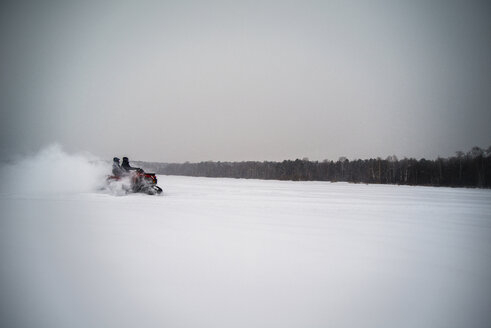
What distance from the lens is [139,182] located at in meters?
12.5

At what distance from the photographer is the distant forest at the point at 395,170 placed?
3703 cm

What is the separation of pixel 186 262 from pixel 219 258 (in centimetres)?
50

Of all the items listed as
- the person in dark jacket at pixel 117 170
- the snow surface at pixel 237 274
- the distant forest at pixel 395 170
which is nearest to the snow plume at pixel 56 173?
the person in dark jacket at pixel 117 170

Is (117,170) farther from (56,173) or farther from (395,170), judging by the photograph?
(395,170)

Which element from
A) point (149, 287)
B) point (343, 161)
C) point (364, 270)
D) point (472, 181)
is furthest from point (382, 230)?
point (343, 161)

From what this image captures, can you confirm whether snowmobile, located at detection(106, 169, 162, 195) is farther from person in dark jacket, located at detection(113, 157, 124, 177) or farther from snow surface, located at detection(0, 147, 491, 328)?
snow surface, located at detection(0, 147, 491, 328)

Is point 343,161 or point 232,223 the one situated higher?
point 343,161

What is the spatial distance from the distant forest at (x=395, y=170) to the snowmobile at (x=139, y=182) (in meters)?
22.0

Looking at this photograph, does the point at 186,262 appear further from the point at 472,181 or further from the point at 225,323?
the point at 472,181

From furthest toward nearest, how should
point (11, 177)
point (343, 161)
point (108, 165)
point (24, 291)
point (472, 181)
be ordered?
point (343, 161) < point (472, 181) < point (11, 177) < point (108, 165) < point (24, 291)

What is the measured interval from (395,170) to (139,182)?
47.1m

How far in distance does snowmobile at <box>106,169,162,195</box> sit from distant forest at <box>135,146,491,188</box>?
2201cm

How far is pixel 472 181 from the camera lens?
36469mm

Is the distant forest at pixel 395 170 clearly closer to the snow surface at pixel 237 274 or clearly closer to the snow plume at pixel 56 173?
the snow plume at pixel 56 173
